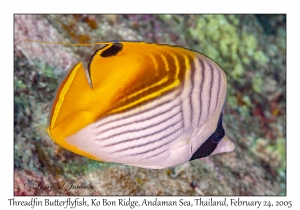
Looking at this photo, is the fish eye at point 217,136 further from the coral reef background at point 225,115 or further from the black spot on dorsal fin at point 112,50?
the coral reef background at point 225,115

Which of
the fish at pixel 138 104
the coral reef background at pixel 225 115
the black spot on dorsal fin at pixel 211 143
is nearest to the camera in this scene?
the fish at pixel 138 104

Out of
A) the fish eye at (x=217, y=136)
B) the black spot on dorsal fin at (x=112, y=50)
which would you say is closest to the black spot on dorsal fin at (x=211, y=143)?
the fish eye at (x=217, y=136)

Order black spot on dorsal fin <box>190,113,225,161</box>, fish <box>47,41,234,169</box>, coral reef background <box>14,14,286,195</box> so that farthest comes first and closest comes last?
coral reef background <box>14,14,286,195</box>, black spot on dorsal fin <box>190,113,225,161</box>, fish <box>47,41,234,169</box>

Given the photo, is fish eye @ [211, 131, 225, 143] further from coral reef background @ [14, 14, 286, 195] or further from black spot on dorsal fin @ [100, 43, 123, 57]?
coral reef background @ [14, 14, 286, 195]

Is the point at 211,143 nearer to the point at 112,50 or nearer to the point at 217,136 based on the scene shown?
the point at 217,136

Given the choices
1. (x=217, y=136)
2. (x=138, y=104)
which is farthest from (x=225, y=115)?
(x=138, y=104)

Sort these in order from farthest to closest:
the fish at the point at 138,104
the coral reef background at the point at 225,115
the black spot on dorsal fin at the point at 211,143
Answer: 1. the coral reef background at the point at 225,115
2. the black spot on dorsal fin at the point at 211,143
3. the fish at the point at 138,104

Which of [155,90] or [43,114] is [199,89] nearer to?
[155,90]

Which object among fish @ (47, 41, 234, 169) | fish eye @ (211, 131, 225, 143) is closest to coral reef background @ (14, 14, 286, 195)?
fish @ (47, 41, 234, 169)
